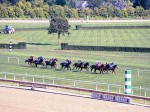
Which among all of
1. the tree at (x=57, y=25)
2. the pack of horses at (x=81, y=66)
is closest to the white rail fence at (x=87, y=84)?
the pack of horses at (x=81, y=66)

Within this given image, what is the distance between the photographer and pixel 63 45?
47594mm

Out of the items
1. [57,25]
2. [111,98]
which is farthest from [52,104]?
[57,25]

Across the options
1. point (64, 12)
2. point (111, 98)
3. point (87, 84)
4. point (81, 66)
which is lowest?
point (111, 98)

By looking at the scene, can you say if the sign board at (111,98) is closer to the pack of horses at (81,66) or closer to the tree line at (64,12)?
the pack of horses at (81,66)

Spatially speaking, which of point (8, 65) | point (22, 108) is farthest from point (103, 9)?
point (22, 108)

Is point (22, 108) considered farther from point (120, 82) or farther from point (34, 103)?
point (120, 82)

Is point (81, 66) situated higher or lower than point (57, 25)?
lower

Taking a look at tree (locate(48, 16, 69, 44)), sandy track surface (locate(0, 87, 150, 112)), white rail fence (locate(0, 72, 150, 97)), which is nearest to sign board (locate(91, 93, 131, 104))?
sandy track surface (locate(0, 87, 150, 112))

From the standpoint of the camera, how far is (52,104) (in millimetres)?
22500

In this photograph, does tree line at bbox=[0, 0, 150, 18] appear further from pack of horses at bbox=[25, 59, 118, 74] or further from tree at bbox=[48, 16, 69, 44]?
pack of horses at bbox=[25, 59, 118, 74]

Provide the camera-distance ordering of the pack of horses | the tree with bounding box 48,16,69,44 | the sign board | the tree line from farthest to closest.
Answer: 1. the tree line
2. the tree with bounding box 48,16,69,44
3. the pack of horses
4. the sign board

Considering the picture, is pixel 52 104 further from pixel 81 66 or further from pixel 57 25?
pixel 57 25

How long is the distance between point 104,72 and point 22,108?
429 inches

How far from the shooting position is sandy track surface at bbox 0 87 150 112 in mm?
21406
